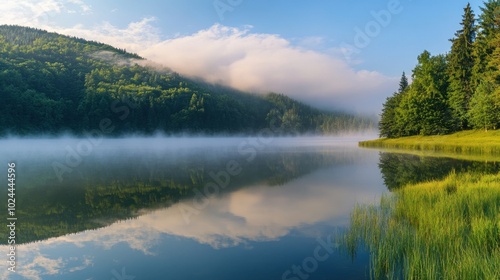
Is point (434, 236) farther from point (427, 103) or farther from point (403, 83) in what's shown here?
point (403, 83)

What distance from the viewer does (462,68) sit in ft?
243

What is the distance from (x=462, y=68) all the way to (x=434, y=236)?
77448mm

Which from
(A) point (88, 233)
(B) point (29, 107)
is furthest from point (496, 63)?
(B) point (29, 107)

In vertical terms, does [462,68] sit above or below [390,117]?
above

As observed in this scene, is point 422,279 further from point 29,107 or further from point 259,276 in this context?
point 29,107

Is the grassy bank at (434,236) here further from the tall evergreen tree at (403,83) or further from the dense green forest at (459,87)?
the tall evergreen tree at (403,83)

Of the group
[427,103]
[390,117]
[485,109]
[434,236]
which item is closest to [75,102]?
[390,117]

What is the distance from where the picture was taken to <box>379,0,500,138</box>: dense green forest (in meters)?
62.3

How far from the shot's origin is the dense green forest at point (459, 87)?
62.3 metres

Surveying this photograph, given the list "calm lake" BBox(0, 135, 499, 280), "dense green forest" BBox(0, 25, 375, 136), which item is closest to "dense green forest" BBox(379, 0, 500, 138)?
"calm lake" BBox(0, 135, 499, 280)

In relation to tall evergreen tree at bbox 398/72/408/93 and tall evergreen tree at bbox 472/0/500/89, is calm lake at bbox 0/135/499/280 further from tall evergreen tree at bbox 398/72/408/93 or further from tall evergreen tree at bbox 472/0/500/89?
tall evergreen tree at bbox 398/72/408/93

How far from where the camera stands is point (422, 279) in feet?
26.3

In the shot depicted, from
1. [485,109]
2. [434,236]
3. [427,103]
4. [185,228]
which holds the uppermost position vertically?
[427,103]

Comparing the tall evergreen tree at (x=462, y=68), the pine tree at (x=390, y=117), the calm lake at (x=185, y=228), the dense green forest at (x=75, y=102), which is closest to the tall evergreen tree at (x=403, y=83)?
the pine tree at (x=390, y=117)
